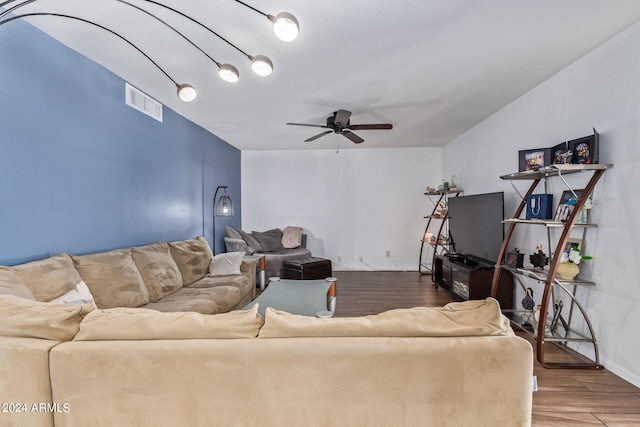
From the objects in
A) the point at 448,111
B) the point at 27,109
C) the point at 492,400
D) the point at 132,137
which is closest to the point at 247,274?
the point at 132,137

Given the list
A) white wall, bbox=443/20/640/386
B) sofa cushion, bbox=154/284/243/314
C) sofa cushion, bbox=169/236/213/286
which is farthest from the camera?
sofa cushion, bbox=169/236/213/286

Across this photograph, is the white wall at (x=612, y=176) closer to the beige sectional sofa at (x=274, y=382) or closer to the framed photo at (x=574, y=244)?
the framed photo at (x=574, y=244)

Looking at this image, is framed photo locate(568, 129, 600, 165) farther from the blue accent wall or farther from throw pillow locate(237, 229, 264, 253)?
throw pillow locate(237, 229, 264, 253)

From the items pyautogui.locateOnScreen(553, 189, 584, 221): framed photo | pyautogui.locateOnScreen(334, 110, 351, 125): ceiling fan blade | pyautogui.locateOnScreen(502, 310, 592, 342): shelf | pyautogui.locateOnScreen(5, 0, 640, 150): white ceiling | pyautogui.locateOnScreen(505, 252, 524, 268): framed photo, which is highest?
pyautogui.locateOnScreen(5, 0, 640, 150): white ceiling

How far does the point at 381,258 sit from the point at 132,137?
4.85 m

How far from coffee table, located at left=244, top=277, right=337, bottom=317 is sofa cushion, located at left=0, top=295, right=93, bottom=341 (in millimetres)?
1361

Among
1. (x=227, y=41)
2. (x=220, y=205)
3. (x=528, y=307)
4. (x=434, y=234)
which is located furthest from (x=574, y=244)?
(x=220, y=205)

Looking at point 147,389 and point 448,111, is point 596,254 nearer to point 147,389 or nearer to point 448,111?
point 448,111

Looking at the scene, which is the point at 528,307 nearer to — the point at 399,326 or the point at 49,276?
the point at 399,326

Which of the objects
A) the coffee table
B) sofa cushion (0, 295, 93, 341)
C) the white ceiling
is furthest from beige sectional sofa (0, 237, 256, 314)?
the white ceiling

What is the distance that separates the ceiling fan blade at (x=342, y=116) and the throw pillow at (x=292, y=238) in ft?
9.30

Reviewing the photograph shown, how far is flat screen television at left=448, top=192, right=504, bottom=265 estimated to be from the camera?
3592 mm

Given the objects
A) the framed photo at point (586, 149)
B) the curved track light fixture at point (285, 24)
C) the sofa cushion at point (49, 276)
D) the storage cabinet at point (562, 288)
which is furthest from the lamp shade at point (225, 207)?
the framed photo at point (586, 149)

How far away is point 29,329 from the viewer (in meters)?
1.12
